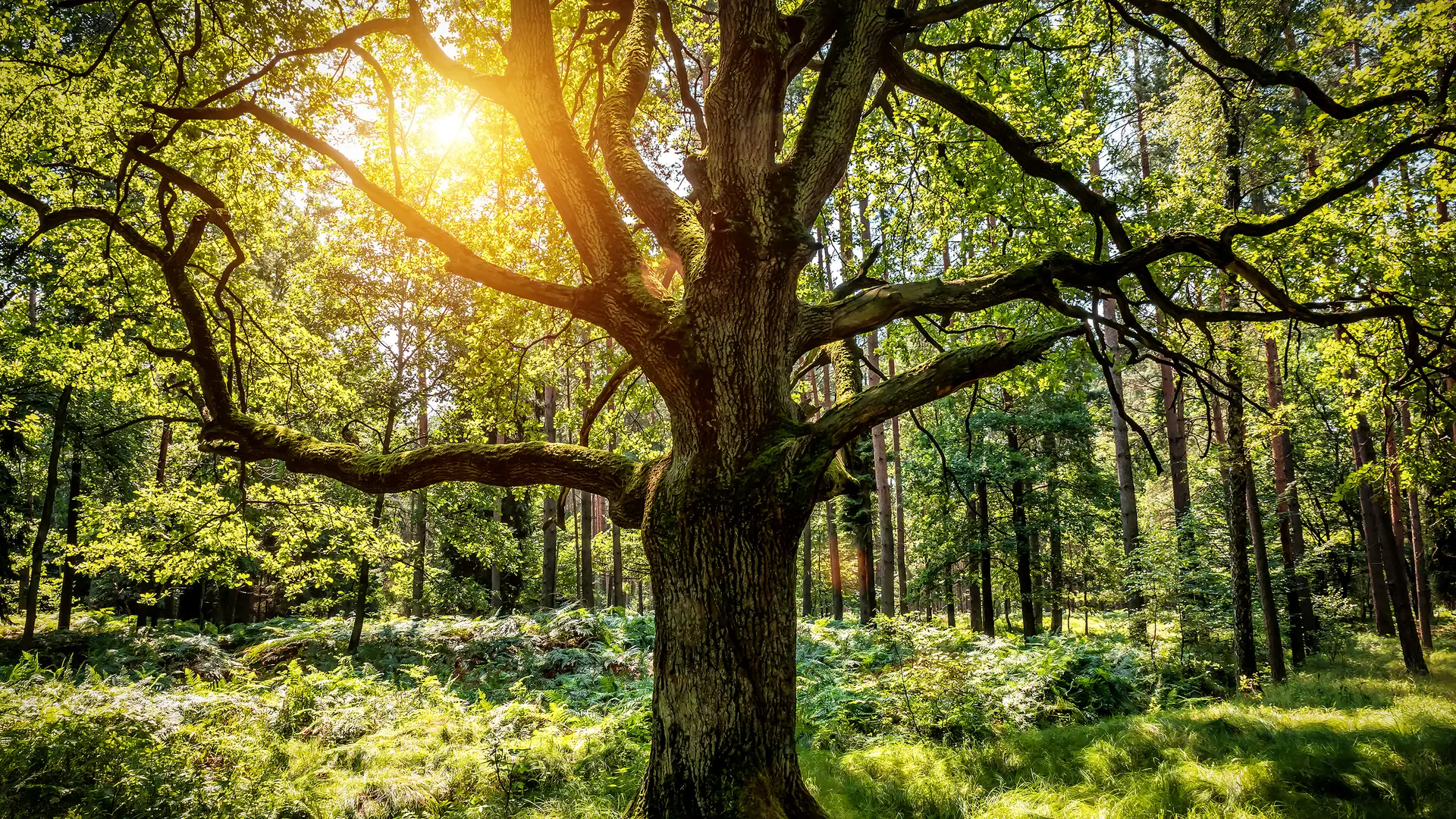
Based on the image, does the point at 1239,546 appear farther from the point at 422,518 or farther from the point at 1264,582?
the point at 422,518

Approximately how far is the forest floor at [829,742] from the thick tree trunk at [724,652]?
163 centimetres

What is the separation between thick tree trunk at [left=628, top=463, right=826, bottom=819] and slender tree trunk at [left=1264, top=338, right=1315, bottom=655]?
15619 mm

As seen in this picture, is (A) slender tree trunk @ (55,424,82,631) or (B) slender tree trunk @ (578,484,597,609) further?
(B) slender tree trunk @ (578,484,597,609)

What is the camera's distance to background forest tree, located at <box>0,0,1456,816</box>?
3719 mm

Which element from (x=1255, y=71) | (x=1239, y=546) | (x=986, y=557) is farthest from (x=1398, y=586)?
(x=1255, y=71)

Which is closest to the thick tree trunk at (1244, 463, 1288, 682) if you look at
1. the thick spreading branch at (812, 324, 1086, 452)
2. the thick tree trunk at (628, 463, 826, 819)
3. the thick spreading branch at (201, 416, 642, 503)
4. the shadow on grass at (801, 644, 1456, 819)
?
the shadow on grass at (801, 644, 1456, 819)

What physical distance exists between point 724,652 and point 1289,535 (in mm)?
18189

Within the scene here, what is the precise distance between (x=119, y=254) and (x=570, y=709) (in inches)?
336

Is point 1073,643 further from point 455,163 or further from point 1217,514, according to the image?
point 455,163

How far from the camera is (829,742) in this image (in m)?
7.12

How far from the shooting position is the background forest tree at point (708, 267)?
3.72 metres

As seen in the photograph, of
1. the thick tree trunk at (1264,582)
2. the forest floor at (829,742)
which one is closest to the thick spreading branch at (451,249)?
the forest floor at (829,742)

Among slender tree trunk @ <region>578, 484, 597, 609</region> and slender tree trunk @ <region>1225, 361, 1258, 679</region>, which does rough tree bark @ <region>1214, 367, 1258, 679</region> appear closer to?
slender tree trunk @ <region>1225, 361, 1258, 679</region>

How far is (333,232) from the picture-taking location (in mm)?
7148
